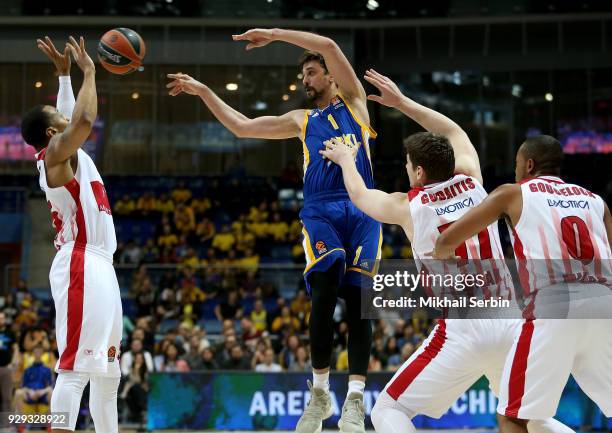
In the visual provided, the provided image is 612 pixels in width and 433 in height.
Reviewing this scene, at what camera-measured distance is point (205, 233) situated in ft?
82.9

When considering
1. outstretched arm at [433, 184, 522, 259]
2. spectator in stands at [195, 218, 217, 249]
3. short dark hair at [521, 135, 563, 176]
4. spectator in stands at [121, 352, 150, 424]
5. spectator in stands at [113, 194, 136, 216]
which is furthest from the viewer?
spectator in stands at [113, 194, 136, 216]

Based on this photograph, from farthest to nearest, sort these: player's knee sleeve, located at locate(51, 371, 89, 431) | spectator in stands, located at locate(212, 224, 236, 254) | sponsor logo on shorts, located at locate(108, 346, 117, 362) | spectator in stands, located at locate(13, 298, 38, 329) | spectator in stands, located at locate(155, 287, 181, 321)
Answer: spectator in stands, located at locate(212, 224, 236, 254), spectator in stands, located at locate(155, 287, 181, 321), spectator in stands, located at locate(13, 298, 38, 329), sponsor logo on shorts, located at locate(108, 346, 117, 362), player's knee sleeve, located at locate(51, 371, 89, 431)

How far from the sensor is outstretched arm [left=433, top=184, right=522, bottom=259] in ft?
17.1

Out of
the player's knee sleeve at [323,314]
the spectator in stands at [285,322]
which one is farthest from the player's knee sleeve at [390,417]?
the spectator in stands at [285,322]

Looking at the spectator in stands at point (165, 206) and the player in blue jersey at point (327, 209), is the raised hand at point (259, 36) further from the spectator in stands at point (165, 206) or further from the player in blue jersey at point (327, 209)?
the spectator in stands at point (165, 206)

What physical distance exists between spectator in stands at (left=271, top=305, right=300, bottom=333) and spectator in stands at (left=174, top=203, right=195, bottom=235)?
24.8 ft

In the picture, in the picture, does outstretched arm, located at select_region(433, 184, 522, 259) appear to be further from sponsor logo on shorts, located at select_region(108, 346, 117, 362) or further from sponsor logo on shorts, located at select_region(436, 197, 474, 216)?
sponsor logo on shorts, located at select_region(108, 346, 117, 362)

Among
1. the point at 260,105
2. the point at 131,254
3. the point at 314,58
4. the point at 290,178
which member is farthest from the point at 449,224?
the point at 260,105

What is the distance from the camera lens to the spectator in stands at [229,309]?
1941 cm

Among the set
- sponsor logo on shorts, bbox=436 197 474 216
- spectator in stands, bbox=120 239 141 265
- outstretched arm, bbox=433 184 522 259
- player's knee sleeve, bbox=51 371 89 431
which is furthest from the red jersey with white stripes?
spectator in stands, bbox=120 239 141 265

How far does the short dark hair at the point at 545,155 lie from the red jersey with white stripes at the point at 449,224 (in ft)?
1.60

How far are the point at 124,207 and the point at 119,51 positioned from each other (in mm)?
19856

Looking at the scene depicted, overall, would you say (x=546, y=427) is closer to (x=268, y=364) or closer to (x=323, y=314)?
(x=323, y=314)

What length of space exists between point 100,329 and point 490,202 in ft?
10.1
